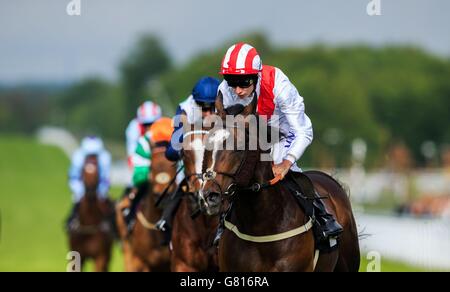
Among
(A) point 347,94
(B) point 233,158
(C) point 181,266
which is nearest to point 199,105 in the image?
(C) point 181,266

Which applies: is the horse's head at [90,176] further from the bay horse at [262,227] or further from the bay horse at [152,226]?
the bay horse at [262,227]

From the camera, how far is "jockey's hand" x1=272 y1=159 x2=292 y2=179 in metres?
6.82

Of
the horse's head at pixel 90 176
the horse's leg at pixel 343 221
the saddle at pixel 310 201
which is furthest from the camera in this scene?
the horse's head at pixel 90 176

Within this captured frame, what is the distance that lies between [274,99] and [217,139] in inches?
39.2

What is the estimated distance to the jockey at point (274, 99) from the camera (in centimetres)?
677

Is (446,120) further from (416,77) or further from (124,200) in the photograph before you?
(124,200)

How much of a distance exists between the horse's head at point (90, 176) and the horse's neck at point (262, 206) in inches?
294

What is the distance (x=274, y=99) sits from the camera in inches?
280

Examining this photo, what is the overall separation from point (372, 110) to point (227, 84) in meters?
67.0

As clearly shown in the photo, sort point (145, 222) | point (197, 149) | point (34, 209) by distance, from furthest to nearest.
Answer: point (34, 209) < point (145, 222) < point (197, 149)

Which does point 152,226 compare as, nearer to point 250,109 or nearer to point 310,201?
point 310,201

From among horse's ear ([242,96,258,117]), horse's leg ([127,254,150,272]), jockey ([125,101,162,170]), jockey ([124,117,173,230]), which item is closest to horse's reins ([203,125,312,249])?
horse's ear ([242,96,258,117])

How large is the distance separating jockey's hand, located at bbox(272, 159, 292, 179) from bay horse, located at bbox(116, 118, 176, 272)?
325cm

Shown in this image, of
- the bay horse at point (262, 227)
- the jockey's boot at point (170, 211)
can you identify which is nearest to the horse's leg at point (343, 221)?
the bay horse at point (262, 227)
